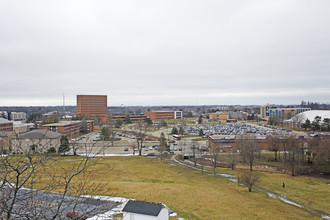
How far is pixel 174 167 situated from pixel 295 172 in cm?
1389

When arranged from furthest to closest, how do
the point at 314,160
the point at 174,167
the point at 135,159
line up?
the point at 135,159 < the point at 314,160 < the point at 174,167

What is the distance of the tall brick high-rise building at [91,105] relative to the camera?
318ft

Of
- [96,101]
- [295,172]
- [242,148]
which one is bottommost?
[295,172]

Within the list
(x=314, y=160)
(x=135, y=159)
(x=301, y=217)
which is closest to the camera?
(x=301, y=217)

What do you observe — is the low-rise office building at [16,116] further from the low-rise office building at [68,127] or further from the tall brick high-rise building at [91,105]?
the low-rise office building at [68,127]

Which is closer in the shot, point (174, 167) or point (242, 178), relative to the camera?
point (242, 178)

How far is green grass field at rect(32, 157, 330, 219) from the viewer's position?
14070mm

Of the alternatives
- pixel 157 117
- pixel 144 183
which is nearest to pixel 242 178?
pixel 144 183

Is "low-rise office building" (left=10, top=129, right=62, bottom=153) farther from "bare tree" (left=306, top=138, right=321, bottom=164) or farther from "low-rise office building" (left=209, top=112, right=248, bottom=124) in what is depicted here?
"low-rise office building" (left=209, top=112, right=248, bottom=124)

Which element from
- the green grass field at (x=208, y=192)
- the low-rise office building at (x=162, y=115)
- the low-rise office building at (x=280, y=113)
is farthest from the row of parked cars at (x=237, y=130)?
the low-rise office building at (x=162, y=115)

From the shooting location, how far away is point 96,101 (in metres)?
101

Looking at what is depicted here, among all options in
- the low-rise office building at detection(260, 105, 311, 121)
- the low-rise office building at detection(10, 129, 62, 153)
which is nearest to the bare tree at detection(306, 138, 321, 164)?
the low-rise office building at detection(10, 129, 62, 153)

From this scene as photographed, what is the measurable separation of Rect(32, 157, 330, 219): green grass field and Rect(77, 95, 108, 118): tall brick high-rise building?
76.9 m

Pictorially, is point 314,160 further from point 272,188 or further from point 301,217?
point 301,217
